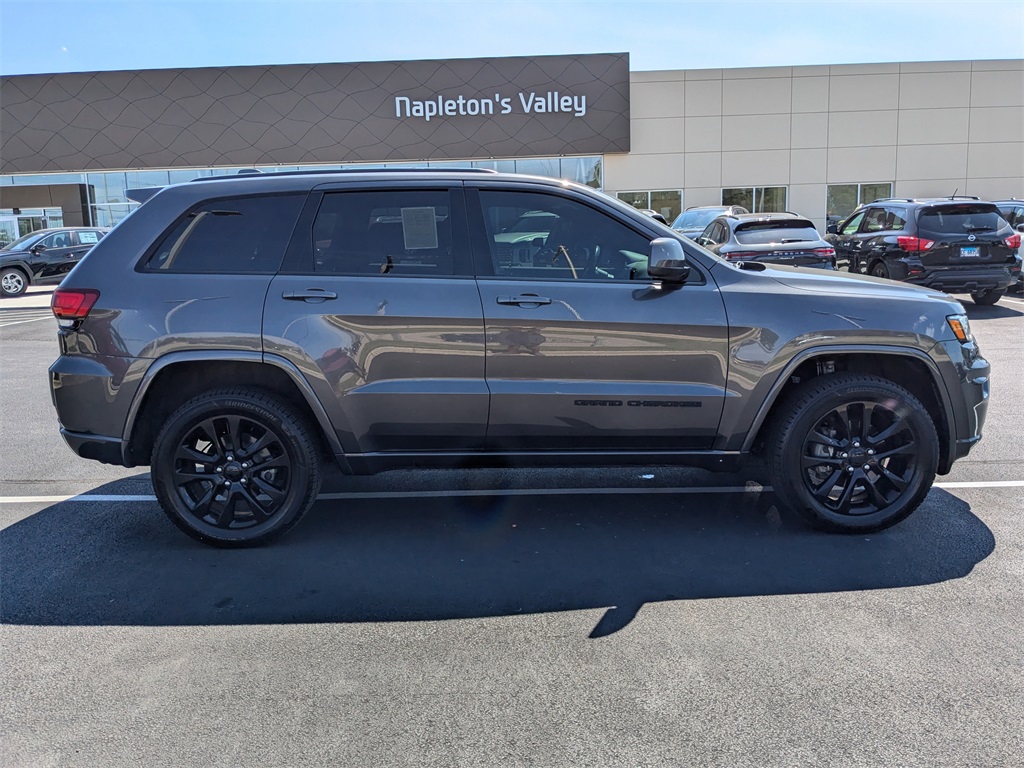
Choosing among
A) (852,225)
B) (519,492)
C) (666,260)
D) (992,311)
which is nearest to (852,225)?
(852,225)

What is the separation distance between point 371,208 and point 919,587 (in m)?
3.39

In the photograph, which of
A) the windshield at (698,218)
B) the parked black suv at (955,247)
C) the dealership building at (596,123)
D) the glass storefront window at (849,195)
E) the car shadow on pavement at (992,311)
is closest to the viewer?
the parked black suv at (955,247)

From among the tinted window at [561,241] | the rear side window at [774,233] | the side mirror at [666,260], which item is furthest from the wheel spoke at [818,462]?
the rear side window at [774,233]

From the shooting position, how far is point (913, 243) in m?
12.8

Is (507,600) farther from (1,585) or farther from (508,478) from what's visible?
(1,585)

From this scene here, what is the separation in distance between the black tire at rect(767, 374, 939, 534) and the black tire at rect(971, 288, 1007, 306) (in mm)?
11081

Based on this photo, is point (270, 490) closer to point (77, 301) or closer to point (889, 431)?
point (77, 301)

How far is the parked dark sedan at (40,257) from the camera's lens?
68.2ft

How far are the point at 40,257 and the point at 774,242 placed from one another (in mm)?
18583

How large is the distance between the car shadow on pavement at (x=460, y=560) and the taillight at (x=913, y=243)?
9.02 m

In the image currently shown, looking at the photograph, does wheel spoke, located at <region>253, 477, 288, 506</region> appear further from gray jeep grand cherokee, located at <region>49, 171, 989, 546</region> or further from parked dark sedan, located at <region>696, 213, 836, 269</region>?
parked dark sedan, located at <region>696, 213, 836, 269</region>

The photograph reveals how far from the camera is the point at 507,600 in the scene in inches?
149

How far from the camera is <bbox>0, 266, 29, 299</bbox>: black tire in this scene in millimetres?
20719

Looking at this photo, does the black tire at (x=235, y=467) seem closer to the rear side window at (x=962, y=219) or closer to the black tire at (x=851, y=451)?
the black tire at (x=851, y=451)
